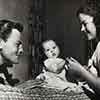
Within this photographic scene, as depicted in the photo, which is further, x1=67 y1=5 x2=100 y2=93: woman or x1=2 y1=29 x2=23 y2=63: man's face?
x1=2 y1=29 x2=23 y2=63: man's face

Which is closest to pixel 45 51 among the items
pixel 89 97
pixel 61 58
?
pixel 61 58

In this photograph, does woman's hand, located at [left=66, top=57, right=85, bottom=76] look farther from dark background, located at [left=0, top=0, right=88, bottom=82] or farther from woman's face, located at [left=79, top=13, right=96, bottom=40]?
woman's face, located at [left=79, top=13, right=96, bottom=40]

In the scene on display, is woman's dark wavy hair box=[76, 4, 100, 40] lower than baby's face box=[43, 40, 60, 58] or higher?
higher

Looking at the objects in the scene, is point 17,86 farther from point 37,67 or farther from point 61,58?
point 61,58

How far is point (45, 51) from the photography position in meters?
2.47

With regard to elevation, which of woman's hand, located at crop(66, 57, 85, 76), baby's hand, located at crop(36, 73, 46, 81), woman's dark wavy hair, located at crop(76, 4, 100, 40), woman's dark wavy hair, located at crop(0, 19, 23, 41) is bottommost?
baby's hand, located at crop(36, 73, 46, 81)

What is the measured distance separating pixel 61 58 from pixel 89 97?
0.36 metres

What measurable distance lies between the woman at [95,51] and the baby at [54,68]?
0.24 ft

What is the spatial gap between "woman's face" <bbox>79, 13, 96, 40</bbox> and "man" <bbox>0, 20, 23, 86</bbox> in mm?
467

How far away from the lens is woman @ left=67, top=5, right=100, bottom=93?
2.42 m

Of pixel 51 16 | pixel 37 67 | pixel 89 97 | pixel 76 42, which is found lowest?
pixel 89 97

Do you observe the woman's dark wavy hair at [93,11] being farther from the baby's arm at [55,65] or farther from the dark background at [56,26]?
the baby's arm at [55,65]

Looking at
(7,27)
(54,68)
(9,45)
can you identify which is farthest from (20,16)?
(54,68)

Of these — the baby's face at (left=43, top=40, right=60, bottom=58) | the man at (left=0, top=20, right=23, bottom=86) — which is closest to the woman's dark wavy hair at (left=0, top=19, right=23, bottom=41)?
the man at (left=0, top=20, right=23, bottom=86)
